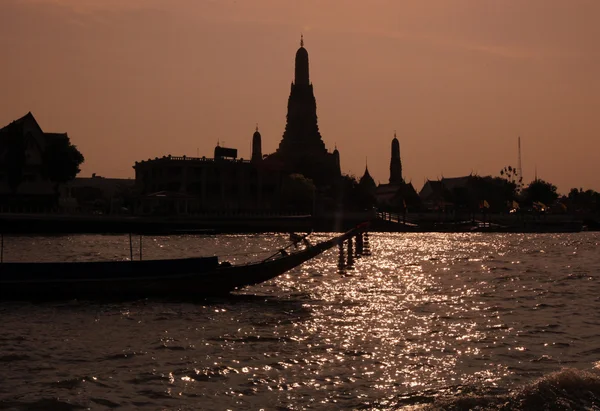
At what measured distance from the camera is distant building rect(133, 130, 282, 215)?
118 m

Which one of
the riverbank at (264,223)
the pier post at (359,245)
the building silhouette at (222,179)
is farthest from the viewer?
the building silhouette at (222,179)

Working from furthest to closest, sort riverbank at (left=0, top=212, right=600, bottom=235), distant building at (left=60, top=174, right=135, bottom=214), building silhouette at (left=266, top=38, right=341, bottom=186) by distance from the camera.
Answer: building silhouette at (left=266, top=38, right=341, bottom=186) → distant building at (left=60, top=174, right=135, bottom=214) → riverbank at (left=0, top=212, right=600, bottom=235)

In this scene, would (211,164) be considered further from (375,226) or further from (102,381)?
(102,381)

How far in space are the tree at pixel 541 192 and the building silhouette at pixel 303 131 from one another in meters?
51.2

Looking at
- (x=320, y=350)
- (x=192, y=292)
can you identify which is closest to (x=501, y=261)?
(x=192, y=292)

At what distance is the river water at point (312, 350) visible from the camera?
566 inches

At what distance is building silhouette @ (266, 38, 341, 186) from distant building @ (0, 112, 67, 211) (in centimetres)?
5211

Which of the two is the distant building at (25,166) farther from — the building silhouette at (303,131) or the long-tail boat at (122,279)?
the long-tail boat at (122,279)

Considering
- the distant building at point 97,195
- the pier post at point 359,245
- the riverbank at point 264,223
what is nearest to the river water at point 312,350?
the pier post at point 359,245

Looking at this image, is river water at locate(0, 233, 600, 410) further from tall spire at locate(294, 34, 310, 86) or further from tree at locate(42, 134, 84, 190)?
tall spire at locate(294, 34, 310, 86)

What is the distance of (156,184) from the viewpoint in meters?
120

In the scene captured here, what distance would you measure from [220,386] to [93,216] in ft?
253

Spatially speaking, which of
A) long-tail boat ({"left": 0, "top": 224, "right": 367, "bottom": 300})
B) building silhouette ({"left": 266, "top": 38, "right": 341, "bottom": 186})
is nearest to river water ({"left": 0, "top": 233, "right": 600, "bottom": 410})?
long-tail boat ({"left": 0, "top": 224, "right": 367, "bottom": 300})

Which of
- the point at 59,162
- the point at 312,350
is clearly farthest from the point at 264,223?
the point at 312,350
